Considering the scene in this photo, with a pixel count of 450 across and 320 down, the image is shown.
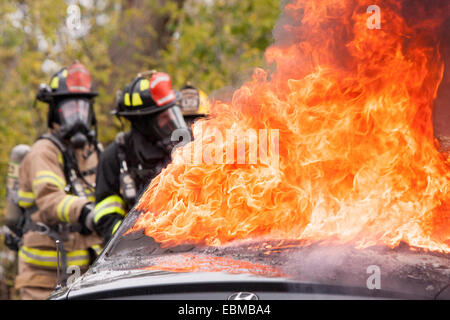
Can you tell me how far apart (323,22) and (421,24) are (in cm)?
51

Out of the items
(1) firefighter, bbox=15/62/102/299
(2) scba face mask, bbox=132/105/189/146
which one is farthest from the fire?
(1) firefighter, bbox=15/62/102/299

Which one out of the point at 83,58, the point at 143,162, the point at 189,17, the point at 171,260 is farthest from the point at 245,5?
the point at 171,260

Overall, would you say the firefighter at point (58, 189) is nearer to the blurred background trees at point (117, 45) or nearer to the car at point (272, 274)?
the car at point (272, 274)

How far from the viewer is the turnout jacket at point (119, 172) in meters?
5.40

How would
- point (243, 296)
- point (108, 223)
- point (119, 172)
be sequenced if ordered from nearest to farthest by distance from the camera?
point (243, 296) < point (108, 223) < point (119, 172)

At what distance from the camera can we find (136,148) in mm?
5676

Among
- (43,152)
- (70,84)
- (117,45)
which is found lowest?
(43,152)

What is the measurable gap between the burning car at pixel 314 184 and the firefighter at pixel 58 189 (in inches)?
105

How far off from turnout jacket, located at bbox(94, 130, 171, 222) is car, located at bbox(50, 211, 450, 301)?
2503mm

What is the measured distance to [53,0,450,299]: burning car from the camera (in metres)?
2.49

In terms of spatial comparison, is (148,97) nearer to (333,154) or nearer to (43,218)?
(43,218)

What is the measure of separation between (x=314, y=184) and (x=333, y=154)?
19cm
